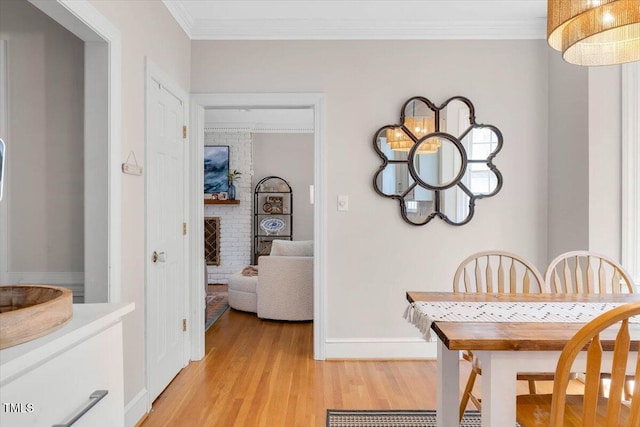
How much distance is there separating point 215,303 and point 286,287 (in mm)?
1414

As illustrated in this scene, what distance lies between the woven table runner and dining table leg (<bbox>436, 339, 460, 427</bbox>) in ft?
0.60

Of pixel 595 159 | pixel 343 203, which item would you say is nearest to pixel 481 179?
pixel 595 159

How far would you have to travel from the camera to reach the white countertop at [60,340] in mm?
714

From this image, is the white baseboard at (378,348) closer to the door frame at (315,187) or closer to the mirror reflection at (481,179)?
the door frame at (315,187)

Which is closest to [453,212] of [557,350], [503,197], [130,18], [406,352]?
[503,197]

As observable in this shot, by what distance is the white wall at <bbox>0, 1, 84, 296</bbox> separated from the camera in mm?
2014

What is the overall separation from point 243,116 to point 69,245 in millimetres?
4762

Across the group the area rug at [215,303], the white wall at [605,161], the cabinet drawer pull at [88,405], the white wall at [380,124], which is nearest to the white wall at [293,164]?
the area rug at [215,303]

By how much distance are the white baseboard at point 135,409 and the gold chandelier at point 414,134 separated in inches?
95.0

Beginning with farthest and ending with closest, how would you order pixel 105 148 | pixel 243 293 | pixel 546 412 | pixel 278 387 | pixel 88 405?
pixel 243 293, pixel 278 387, pixel 105 148, pixel 546 412, pixel 88 405

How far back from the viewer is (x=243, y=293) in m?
4.66

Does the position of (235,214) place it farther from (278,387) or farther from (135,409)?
(135,409)

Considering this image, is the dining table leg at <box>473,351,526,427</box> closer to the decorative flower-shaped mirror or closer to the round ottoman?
the decorative flower-shaped mirror

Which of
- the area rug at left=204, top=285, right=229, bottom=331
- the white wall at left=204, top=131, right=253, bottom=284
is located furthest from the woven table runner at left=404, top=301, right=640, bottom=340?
the white wall at left=204, top=131, right=253, bottom=284
